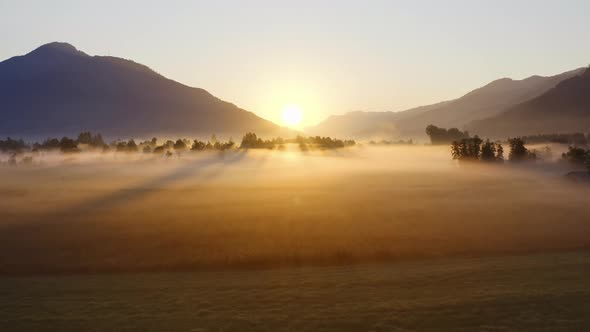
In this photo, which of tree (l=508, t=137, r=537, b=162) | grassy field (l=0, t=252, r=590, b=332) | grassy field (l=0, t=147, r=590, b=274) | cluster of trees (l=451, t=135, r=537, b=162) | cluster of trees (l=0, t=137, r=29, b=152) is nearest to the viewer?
grassy field (l=0, t=252, r=590, b=332)

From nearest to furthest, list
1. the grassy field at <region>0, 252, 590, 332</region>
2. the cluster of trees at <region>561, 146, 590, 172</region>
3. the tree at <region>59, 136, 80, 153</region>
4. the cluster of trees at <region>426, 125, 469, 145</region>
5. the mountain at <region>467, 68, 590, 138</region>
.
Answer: the grassy field at <region>0, 252, 590, 332</region> → the cluster of trees at <region>561, 146, 590, 172</region> → the tree at <region>59, 136, 80, 153</region> → the cluster of trees at <region>426, 125, 469, 145</region> → the mountain at <region>467, 68, 590, 138</region>

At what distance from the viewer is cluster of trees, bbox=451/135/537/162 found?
219 feet

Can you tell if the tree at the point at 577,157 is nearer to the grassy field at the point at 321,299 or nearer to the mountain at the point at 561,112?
Answer: the grassy field at the point at 321,299

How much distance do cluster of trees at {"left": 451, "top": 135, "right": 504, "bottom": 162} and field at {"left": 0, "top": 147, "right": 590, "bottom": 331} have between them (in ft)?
79.5

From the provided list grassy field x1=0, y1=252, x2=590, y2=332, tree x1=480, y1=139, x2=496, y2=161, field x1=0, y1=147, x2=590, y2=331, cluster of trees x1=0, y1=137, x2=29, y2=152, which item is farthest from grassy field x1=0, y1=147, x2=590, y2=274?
cluster of trees x1=0, y1=137, x2=29, y2=152

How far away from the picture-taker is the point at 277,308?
16.4m

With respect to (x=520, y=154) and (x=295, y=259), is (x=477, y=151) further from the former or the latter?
(x=295, y=259)

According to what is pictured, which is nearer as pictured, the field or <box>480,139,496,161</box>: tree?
the field

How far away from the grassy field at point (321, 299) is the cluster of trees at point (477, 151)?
1891 inches

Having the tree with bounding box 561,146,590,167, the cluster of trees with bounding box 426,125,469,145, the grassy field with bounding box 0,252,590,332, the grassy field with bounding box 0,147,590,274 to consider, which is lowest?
the grassy field with bounding box 0,252,590,332

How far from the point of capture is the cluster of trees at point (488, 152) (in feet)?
219

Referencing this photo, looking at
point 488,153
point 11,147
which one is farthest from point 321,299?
point 11,147

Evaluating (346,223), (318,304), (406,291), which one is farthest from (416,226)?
(318,304)

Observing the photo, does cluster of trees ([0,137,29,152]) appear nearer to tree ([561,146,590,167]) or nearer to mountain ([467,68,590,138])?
tree ([561,146,590,167])
